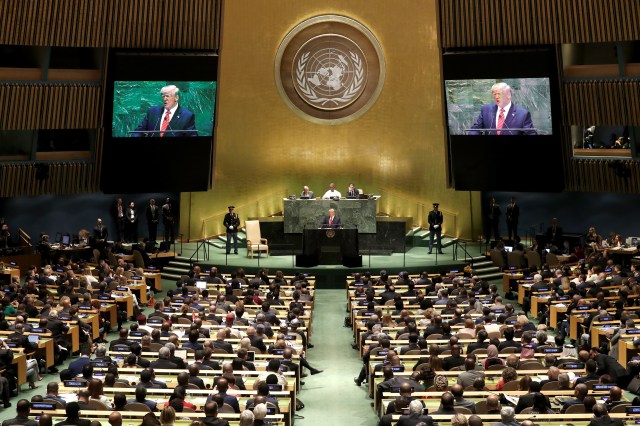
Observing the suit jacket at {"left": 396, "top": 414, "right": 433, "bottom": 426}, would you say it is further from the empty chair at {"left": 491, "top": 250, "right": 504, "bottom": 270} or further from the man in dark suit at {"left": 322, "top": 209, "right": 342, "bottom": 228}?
the man in dark suit at {"left": 322, "top": 209, "right": 342, "bottom": 228}

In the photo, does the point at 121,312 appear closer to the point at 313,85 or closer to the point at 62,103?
the point at 62,103

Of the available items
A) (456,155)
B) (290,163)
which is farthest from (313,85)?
(456,155)

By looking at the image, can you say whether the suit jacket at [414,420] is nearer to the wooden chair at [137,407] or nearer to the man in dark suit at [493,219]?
the wooden chair at [137,407]

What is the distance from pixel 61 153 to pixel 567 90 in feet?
46.4

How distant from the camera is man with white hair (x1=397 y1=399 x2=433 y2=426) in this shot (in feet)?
35.1

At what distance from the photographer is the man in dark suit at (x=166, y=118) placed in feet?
85.1

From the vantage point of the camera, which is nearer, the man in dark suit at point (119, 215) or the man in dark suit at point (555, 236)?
the man in dark suit at point (555, 236)

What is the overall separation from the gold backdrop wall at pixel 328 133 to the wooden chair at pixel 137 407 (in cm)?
1838

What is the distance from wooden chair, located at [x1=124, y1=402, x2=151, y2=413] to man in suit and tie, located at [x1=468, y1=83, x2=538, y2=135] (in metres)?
16.2

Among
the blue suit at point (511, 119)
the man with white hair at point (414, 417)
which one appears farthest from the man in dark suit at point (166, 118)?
the man with white hair at point (414, 417)

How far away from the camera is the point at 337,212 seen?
1097 inches

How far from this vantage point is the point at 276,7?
30.0m

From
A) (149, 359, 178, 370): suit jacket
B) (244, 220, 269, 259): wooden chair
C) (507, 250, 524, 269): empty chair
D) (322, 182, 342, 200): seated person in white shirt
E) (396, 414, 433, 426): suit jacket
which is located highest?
(322, 182, 342, 200): seated person in white shirt

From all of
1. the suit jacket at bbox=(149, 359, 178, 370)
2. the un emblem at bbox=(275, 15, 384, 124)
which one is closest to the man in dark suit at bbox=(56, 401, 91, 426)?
the suit jacket at bbox=(149, 359, 178, 370)
